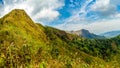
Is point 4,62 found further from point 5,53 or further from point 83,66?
point 83,66

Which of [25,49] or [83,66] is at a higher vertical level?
[25,49]

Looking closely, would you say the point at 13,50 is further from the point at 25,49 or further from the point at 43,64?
the point at 43,64

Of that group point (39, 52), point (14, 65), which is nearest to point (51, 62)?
point (39, 52)

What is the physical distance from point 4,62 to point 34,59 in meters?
2.21

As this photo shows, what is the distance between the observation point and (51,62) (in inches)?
638

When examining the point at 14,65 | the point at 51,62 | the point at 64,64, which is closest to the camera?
the point at 14,65

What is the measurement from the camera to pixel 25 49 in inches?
578

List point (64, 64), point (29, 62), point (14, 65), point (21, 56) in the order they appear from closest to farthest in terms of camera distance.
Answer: point (14, 65) → point (21, 56) → point (29, 62) → point (64, 64)

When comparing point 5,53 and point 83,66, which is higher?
point 5,53

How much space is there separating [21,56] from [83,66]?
6.03 meters

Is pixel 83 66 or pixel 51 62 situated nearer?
pixel 51 62

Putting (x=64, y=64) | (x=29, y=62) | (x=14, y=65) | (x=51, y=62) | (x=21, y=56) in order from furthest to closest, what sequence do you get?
1. (x=64, y=64)
2. (x=51, y=62)
3. (x=29, y=62)
4. (x=21, y=56)
5. (x=14, y=65)

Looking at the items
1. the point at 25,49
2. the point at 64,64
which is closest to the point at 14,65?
the point at 25,49

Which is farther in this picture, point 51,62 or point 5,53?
point 51,62
